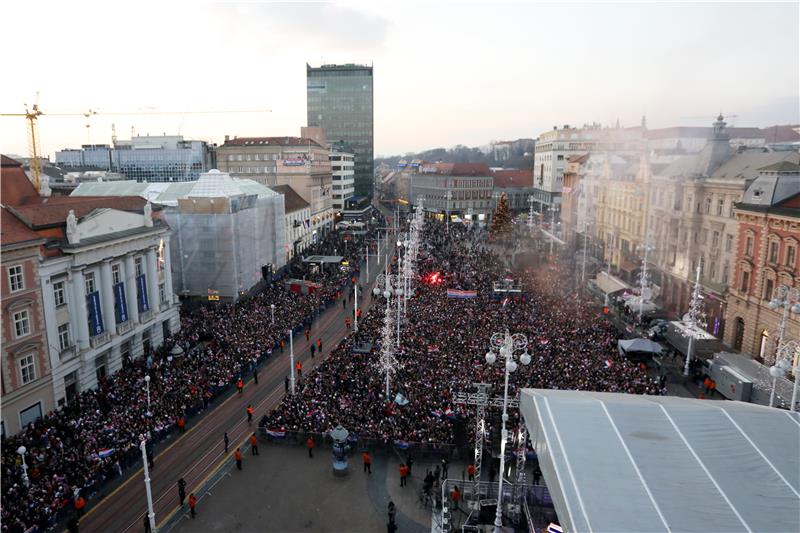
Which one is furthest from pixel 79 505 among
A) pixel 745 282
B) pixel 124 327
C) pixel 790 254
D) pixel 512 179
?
pixel 512 179

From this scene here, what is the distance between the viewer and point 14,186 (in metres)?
34.8

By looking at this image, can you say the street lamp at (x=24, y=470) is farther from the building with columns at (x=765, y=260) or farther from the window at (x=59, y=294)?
the building with columns at (x=765, y=260)

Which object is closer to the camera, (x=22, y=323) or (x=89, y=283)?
(x=22, y=323)

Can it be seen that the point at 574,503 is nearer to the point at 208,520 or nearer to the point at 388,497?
the point at 388,497

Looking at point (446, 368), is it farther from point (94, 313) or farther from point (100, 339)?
point (94, 313)

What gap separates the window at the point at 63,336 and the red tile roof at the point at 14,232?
449cm

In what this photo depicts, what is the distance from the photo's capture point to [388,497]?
1945 centimetres

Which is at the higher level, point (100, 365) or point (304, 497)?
point (100, 365)

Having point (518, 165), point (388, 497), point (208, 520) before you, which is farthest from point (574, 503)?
point (518, 165)

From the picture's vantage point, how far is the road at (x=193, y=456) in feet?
60.7

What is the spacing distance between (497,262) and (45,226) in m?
43.9

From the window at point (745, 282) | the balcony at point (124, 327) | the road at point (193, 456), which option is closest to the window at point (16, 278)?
the balcony at point (124, 327)

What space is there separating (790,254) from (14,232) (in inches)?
1565

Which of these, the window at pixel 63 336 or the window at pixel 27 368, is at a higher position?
the window at pixel 63 336
